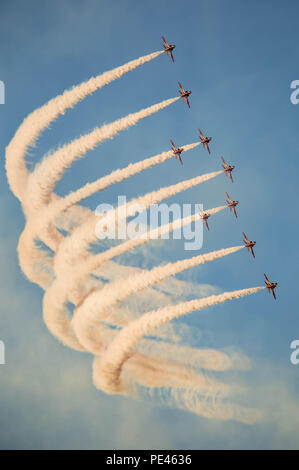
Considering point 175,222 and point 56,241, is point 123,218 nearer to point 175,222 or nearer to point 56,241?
point 175,222

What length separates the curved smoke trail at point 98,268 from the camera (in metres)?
32.6

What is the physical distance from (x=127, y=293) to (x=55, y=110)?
49.1 feet

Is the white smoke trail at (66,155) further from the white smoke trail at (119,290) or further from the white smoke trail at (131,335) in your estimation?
the white smoke trail at (131,335)

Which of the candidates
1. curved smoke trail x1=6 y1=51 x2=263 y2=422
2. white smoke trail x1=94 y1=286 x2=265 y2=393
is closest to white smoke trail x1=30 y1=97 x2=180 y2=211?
curved smoke trail x1=6 y1=51 x2=263 y2=422

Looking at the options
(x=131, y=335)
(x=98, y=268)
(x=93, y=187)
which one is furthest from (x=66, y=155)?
(x=131, y=335)

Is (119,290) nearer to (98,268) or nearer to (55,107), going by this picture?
(98,268)

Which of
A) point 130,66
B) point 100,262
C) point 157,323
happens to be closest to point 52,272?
point 100,262

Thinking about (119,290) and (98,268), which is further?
(98,268)

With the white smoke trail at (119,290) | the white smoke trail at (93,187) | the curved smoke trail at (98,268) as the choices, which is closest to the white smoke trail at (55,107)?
the curved smoke trail at (98,268)

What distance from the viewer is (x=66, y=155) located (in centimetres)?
3266

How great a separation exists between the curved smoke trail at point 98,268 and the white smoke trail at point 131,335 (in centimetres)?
7

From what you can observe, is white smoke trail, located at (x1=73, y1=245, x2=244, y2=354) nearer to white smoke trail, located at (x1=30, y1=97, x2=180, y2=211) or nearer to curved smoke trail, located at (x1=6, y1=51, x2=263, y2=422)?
curved smoke trail, located at (x1=6, y1=51, x2=263, y2=422)

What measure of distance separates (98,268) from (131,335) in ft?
20.6

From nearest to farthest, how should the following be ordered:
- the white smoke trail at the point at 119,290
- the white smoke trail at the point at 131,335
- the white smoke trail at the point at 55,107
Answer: the white smoke trail at the point at 131,335 → the white smoke trail at the point at 119,290 → the white smoke trail at the point at 55,107
